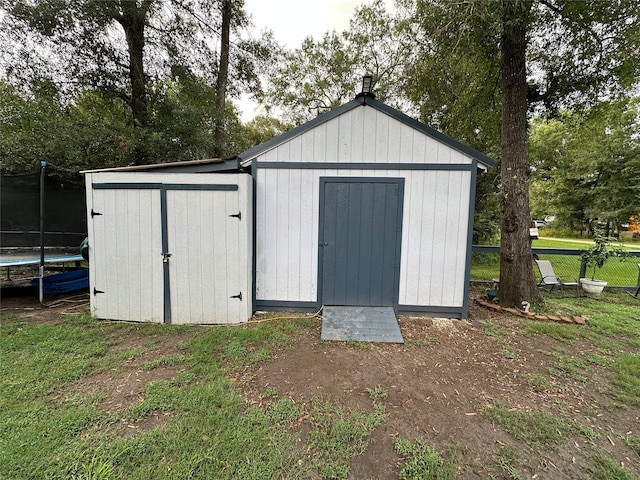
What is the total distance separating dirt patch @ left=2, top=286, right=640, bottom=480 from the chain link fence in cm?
321

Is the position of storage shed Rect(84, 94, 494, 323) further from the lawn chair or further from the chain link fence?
the lawn chair

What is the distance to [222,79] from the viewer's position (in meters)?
7.86

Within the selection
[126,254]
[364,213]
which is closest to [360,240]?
[364,213]

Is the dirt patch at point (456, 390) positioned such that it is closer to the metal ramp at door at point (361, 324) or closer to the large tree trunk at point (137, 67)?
the metal ramp at door at point (361, 324)

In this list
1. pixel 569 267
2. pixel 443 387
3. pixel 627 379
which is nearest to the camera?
pixel 443 387

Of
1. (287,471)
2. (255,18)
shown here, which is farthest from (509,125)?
(255,18)

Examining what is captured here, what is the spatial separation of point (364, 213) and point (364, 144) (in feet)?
3.23

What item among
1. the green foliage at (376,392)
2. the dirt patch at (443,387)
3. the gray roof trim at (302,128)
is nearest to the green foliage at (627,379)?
the dirt patch at (443,387)

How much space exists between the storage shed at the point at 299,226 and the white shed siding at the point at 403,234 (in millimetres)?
15

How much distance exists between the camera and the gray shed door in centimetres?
383

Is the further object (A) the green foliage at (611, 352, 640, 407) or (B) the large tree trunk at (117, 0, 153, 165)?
(B) the large tree trunk at (117, 0, 153, 165)

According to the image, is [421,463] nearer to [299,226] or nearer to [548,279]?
[299,226]

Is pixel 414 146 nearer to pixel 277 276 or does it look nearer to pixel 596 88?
pixel 277 276

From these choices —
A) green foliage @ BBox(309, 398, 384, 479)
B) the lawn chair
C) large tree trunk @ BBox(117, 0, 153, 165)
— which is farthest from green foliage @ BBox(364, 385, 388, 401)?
large tree trunk @ BBox(117, 0, 153, 165)
